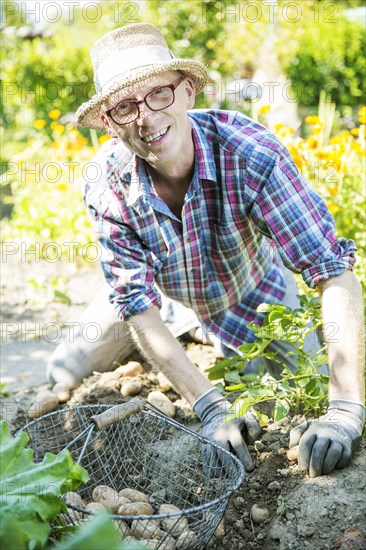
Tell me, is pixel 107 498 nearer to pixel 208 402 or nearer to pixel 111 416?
pixel 111 416

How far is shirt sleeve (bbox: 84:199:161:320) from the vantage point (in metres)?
2.41

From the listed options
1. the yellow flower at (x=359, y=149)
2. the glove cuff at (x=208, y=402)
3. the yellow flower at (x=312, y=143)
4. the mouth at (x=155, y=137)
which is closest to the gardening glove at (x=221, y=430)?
the glove cuff at (x=208, y=402)

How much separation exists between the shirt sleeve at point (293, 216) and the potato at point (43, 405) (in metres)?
1.19

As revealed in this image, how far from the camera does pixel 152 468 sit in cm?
227

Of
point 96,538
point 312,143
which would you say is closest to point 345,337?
point 96,538

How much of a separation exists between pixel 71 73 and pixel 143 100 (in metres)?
6.19

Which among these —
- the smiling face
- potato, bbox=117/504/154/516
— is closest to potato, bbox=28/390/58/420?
potato, bbox=117/504/154/516

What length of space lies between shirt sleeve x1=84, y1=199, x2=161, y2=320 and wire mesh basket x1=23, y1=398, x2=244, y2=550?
14.2 inches

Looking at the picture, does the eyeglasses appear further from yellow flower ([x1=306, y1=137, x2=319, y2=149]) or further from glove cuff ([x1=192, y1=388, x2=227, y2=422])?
yellow flower ([x1=306, y1=137, x2=319, y2=149])

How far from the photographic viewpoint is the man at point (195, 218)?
6.85 feet

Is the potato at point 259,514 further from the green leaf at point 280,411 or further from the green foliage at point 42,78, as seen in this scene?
the green foliage at point 42,78

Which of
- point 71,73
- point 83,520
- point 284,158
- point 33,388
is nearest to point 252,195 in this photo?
point 284,158

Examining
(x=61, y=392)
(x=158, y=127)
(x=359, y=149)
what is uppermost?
(x=158, y=127)

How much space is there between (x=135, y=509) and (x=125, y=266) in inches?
34.5
